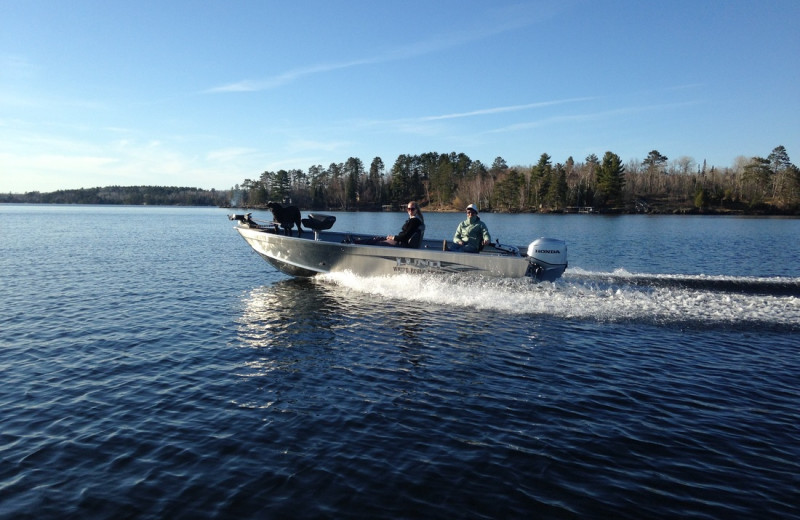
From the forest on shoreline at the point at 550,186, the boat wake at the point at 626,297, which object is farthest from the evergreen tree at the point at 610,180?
the boat wake at the point at 626,297

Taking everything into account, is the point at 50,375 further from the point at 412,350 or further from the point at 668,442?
the point at 668,442

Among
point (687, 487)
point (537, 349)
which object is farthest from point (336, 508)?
point (537, 349)

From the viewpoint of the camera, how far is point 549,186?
109 metres

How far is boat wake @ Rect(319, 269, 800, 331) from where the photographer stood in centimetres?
1176

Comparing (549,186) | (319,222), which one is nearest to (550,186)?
(549,186)

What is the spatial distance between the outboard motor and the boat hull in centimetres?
3

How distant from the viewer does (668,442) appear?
19.5 feet

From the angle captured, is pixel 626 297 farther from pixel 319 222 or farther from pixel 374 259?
pixel 319 222

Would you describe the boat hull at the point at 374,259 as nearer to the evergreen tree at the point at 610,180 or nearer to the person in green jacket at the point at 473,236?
the person in green jacket at the point at 473,236

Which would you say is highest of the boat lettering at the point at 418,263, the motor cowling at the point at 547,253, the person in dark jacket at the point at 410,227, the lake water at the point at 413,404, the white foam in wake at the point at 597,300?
the person in dark jacket at the point at 410,227

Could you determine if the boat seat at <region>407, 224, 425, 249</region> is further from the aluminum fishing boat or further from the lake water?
the lake water

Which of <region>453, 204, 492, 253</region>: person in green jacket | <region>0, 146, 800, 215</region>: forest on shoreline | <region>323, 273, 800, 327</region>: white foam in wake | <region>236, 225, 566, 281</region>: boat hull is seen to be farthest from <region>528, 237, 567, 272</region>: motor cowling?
<region>0, 146, 800, 215</region>: forest on shoreline

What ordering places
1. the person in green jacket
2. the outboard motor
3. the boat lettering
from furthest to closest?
the person in green jacket
the boat lettering
the outboard motor

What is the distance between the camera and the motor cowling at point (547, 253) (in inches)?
517
